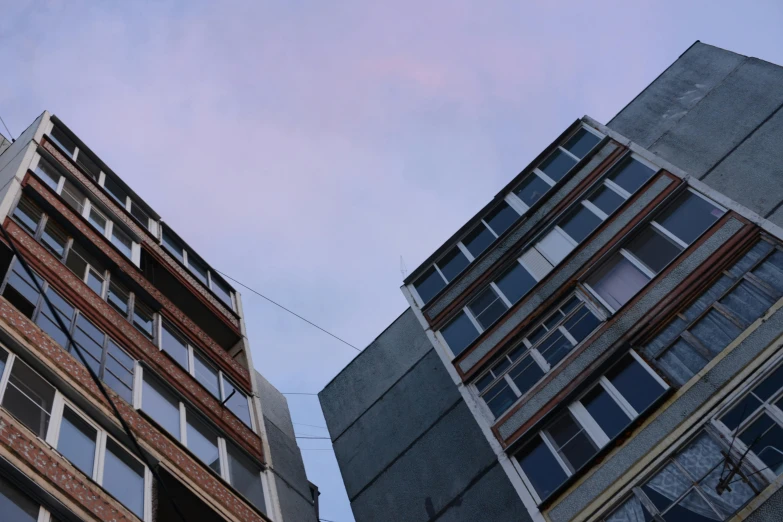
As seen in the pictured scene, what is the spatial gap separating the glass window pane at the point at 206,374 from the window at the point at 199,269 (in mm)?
4714

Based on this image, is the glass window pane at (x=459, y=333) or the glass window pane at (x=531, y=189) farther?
the glass window pane at (x=531, y=189)

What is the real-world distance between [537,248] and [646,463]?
8.11 m

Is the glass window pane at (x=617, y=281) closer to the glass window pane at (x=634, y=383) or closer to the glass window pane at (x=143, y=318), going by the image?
the glass window pane at (x=634, y=383)

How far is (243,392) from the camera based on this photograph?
2158cm

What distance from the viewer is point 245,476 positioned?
1825 centimetres

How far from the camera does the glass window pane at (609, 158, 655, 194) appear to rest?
Result: 71.0ft

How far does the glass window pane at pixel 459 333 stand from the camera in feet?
71.8

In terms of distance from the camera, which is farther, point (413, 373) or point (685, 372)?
point (413, 373)

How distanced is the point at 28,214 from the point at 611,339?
1376 centimetres

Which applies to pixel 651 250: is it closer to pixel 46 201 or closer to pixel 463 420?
pixel 463 420

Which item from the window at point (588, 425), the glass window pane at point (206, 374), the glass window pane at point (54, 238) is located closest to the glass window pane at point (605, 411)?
the window at point (588, 425)

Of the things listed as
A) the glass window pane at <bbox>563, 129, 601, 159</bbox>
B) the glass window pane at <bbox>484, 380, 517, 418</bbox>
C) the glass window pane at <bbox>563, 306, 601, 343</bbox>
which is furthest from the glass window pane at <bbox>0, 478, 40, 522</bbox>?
the glass window pane at <bbox>563, 129, 601, 159</bbox>

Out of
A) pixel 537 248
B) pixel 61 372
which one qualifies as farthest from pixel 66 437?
pixel 537 248

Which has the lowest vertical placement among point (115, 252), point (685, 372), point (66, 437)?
point (685, 372)
